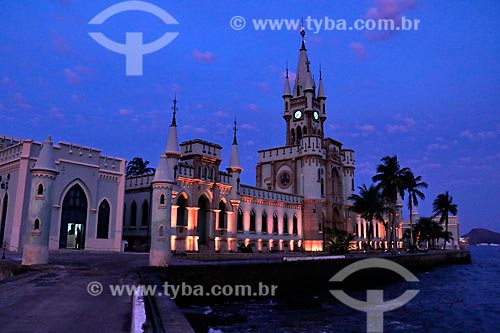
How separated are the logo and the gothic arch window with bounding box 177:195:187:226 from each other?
14.3 metres

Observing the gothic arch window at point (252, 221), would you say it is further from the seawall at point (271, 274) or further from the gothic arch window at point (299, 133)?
the gothic arch window at point (299, 133)

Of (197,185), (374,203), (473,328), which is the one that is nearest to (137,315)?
(473,328)

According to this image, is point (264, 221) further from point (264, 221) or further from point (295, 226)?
point (295, 226)

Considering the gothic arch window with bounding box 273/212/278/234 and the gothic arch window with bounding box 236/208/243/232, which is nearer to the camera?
the gothic arch window with bounding box 236/208/243/232

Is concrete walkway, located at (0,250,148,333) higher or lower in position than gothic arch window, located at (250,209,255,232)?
lower

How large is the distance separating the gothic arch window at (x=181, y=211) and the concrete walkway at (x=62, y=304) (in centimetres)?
2061

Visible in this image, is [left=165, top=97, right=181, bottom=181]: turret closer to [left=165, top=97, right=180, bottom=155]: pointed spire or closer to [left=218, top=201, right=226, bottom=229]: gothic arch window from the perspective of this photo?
[left=165, top=97, right=180, bottom=155]: pointed spire

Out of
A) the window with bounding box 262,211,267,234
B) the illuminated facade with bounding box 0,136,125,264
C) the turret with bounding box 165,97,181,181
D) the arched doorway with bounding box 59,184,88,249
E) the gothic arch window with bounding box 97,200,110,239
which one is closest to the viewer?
the illuminated facade with bounding box 0,136,125,264

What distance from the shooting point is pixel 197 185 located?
37.3m

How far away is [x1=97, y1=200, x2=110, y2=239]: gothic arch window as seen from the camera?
32.2 metres

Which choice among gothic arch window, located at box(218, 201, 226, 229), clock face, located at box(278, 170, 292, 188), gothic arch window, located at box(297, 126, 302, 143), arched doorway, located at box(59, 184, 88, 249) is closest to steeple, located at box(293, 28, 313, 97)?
gothic arch window, located at box(297, 126, 302, 143)

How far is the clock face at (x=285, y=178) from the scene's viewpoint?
56.7m

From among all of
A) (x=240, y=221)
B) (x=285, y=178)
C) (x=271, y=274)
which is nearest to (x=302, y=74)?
(x=285, y=178)

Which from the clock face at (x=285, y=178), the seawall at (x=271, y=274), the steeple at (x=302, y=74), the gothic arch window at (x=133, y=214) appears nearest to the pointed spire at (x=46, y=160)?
the seawall at (x=271, y=274)
